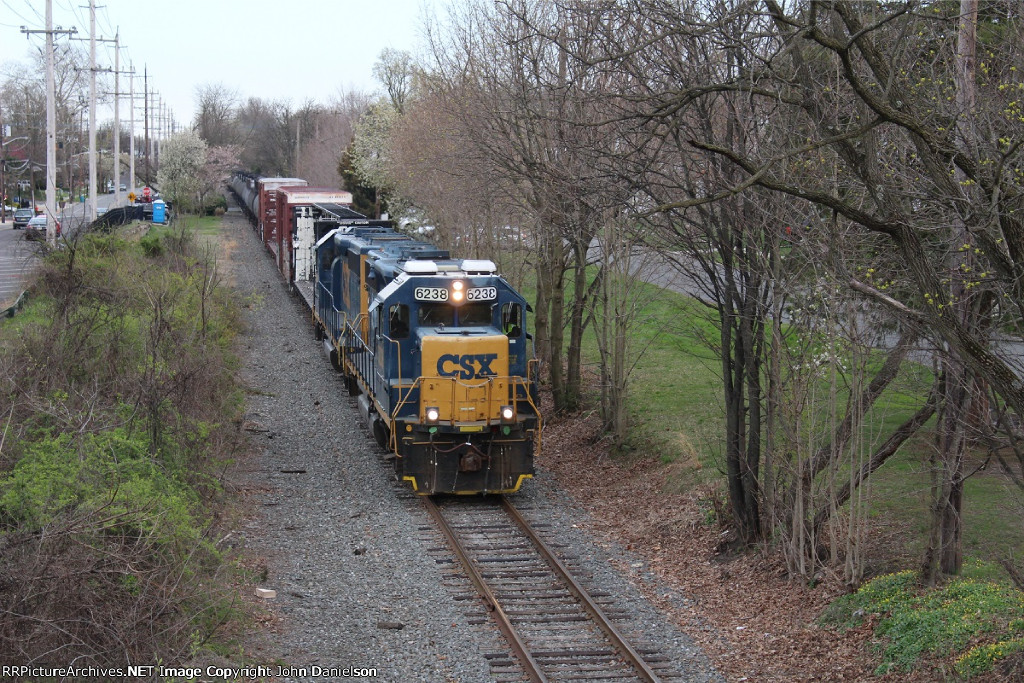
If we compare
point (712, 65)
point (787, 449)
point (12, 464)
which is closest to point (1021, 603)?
point (787, 449)

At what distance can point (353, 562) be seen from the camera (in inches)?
506

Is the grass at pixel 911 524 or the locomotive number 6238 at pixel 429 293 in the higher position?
the locomotive number 6238 at pixel 429 293

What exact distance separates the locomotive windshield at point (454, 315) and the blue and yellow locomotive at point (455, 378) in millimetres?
16

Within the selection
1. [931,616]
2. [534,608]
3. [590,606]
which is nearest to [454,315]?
[534,608]

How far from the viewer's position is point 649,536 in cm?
1418

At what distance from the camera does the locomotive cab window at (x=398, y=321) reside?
50.8 feet

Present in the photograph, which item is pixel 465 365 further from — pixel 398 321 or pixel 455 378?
pixel 398 321

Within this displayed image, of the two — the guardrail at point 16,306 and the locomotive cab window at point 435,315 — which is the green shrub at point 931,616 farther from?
the guardrail at point 16,306

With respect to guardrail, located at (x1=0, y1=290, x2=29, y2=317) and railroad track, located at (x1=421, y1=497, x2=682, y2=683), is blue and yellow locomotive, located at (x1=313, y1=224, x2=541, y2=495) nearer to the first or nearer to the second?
railroad track, located at (x1=421, y1=497, x2=682, y2=683)

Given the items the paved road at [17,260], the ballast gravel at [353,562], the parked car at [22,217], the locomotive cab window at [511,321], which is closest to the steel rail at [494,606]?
the ballast gravel at [353,562]

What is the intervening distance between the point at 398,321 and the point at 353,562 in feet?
13.7

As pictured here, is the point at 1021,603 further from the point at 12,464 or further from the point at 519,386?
the point at 12,464

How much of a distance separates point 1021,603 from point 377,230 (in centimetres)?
1900

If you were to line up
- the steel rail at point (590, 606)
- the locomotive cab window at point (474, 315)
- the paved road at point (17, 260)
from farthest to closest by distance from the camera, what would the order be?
the paved road at point (17, 260)
the locomotive cab window at point (474, 315)
the steel rail at point (590, 606)
